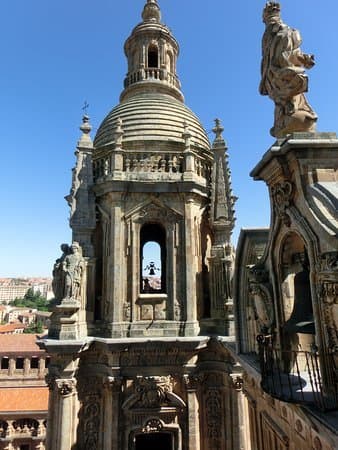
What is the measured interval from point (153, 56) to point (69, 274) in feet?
46.5

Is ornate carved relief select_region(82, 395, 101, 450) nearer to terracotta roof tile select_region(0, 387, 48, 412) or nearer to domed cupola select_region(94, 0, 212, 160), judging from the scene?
domed cupola select_region(94, 0, 212, 160)

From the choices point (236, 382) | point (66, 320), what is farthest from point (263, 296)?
point (66, 320)

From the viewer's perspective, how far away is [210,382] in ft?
42.8

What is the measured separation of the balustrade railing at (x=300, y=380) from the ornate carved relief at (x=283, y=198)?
2.39 meters

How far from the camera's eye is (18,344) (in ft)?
127

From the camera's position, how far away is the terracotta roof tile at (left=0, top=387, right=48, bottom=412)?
25319mm

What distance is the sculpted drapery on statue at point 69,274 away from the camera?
1285cm

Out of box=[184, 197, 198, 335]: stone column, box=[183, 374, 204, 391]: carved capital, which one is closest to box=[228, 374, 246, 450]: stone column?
box=[183, 374, 204, 391]: carved capital

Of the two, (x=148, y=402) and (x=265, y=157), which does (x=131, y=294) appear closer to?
(x=148, y=402)

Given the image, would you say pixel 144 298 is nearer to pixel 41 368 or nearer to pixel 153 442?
pixel 153 442

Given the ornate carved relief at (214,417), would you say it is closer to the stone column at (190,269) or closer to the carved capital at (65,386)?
the stone column at (190,269)

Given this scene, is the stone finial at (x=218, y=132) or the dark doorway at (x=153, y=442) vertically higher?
the stone finial at (x=218, y=132)

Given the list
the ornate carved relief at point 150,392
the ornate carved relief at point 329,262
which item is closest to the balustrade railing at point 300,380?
the ornate carved relief at point 329,262

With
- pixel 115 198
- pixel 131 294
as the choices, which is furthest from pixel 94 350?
pixel 115 198
